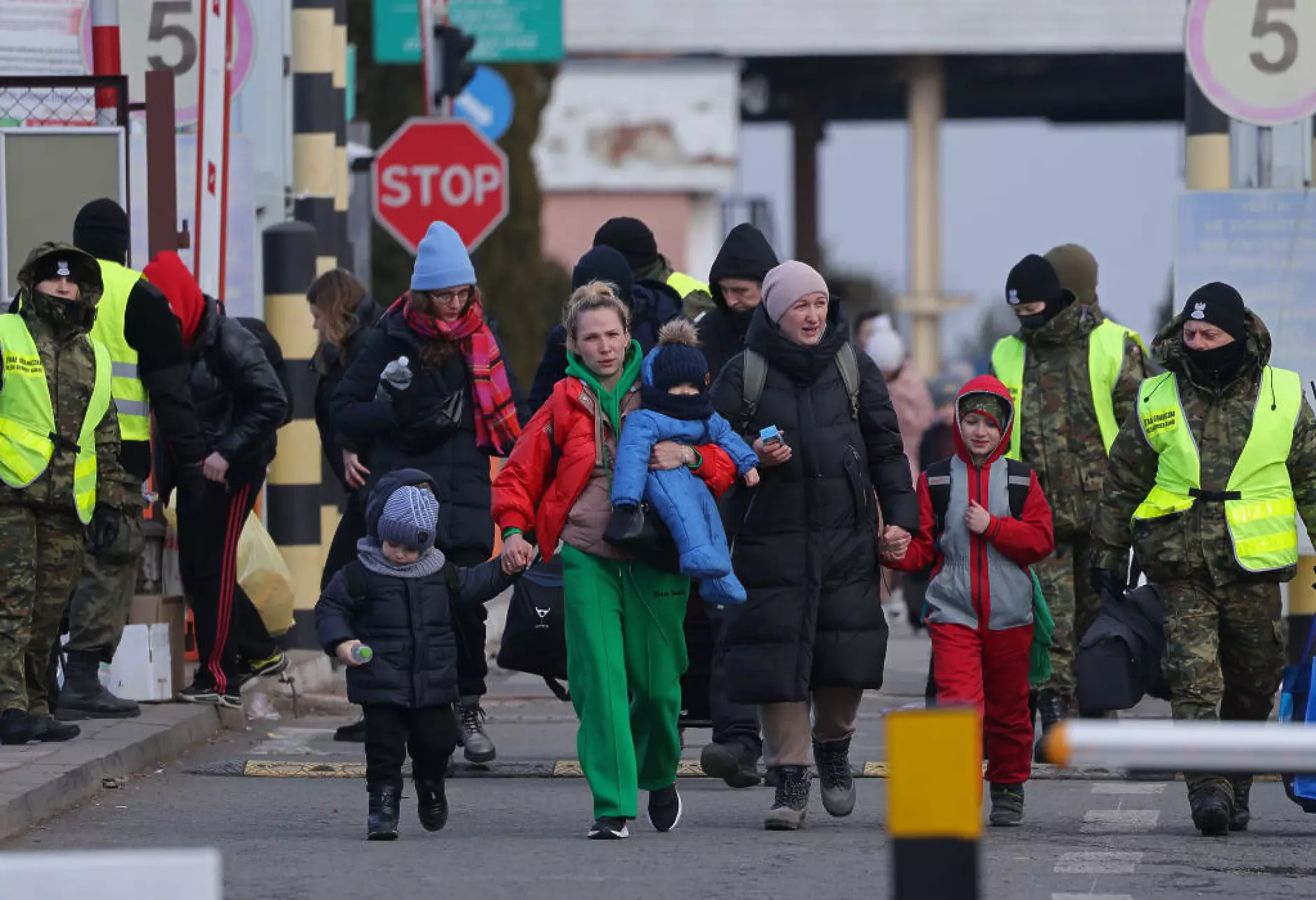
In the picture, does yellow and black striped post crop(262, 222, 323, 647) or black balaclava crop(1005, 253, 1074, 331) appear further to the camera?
yellow and black striped post crop(262, 222, 323, 647)

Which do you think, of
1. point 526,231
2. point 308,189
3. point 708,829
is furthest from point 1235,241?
point 526,231

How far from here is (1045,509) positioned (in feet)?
30.9

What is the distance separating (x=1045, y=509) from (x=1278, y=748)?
196 inches

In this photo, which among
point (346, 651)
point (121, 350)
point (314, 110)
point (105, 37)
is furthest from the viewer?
point (314, 110)

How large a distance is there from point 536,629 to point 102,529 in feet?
5.25

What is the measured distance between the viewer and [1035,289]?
11328 millimetres

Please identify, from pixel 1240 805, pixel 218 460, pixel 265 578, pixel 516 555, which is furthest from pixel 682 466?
pixel 265 578

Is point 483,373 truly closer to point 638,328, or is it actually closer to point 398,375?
point 398,375

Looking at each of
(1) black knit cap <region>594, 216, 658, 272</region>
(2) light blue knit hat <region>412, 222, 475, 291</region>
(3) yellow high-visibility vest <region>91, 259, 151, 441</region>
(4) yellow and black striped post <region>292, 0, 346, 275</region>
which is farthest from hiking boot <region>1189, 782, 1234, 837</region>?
(4) yellow and black striped post <region>292, 0, 346, 275</region>

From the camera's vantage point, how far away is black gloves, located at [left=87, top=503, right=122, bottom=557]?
1041 cm

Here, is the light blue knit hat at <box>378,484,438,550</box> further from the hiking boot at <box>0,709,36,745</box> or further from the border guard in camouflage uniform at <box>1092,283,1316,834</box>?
the border guard in camouflage uniform at <box>1092,283,1316,834</box>

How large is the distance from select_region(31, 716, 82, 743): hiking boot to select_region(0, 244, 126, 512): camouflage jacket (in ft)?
2.43

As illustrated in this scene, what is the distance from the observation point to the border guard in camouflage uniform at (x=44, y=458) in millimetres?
9969

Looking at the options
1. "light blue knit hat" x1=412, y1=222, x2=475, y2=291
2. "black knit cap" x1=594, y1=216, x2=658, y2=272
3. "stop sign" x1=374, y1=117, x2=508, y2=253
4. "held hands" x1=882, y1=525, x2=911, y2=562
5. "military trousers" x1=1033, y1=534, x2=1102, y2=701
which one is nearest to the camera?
"held hands" x1=882, y1=525, x2=911, y2=562
